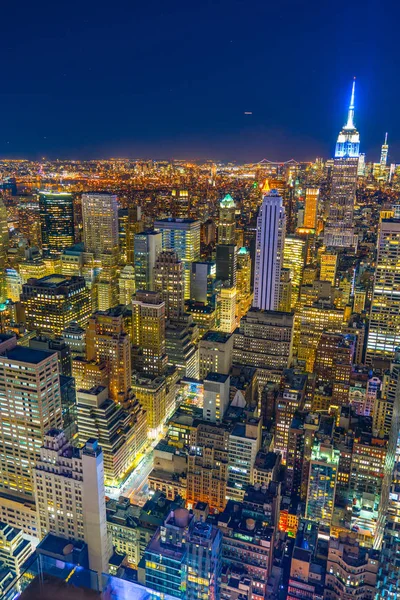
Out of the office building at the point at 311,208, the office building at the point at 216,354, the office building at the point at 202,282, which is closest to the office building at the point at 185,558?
the office building at the point at 216,354

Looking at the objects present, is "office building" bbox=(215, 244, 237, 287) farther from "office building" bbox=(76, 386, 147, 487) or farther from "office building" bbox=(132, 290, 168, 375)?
"office building" bbox=(76, 386, 147, 487)

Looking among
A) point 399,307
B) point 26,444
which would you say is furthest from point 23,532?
point 399,307

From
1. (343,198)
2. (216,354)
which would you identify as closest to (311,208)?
(343,198)

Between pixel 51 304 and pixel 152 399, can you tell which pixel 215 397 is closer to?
pixel 152 399

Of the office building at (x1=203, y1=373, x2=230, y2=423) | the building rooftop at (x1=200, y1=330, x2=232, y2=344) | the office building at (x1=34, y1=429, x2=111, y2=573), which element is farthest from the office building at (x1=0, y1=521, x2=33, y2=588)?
the building rooftop at (x1=200, y1=330, x2=232, y2=344)

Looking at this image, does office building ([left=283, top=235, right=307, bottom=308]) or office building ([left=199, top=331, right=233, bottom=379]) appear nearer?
office building ([left=199, top=331, right=233, bottom=379])

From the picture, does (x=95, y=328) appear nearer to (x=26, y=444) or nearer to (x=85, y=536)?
(x=26, y=444)
